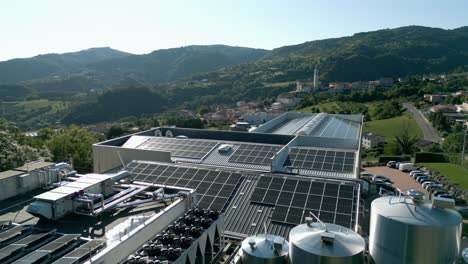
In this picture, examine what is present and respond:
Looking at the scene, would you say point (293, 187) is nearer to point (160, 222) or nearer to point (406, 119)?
point (160, 222)

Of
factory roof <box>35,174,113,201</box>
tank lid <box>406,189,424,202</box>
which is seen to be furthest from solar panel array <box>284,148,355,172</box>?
factory roof <box>35,174,113,201</box>

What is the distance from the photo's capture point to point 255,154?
27922mm

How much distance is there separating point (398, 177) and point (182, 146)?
38214 millimetres

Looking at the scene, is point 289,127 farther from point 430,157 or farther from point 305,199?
point 430,157

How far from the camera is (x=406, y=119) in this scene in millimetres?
88250

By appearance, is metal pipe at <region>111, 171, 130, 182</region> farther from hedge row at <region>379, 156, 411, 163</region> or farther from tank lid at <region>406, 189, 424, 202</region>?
hedge row at <region>379, 156, 411, 163</region>

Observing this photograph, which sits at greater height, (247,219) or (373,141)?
(247,219)

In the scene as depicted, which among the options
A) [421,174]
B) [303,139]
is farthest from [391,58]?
[303,139]

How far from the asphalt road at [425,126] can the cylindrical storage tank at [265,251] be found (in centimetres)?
8021

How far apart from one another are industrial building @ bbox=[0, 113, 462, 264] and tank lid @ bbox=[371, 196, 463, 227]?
3 centimetres

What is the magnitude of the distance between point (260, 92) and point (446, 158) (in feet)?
391

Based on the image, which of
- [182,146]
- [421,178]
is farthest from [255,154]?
[421,178]

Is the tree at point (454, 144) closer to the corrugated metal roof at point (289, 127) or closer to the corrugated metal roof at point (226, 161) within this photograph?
the corrugated metal roof at point (289, 127)

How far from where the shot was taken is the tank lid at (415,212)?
9.23 m
